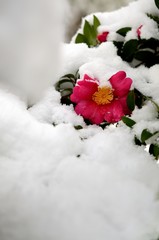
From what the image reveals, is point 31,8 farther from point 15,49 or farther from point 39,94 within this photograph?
point 39,94

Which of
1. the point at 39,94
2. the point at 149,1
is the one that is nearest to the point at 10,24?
the point at 39,94

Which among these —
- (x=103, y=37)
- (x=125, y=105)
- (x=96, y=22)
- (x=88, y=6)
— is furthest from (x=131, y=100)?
(x=88, y=6)

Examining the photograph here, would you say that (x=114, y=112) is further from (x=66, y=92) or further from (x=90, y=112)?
(x=66, y=92)

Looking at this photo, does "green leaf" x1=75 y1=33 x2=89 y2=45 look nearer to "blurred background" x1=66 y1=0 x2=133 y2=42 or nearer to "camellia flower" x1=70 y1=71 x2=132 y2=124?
"camellia flower" x1=70 y1=71 x2=132 y2=124

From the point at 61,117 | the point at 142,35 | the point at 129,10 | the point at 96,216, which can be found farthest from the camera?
the point at 129,10

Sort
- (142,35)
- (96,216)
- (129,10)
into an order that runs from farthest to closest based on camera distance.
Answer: (129,10) < (142,35) < (96,216)

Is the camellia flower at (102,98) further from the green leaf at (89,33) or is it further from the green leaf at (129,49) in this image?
the green leaf at (89,33)

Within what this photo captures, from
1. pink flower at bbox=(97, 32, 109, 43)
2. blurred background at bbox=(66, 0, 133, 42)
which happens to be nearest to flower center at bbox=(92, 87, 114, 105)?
pink flower at bbox=(97, 32, 109, 43)
